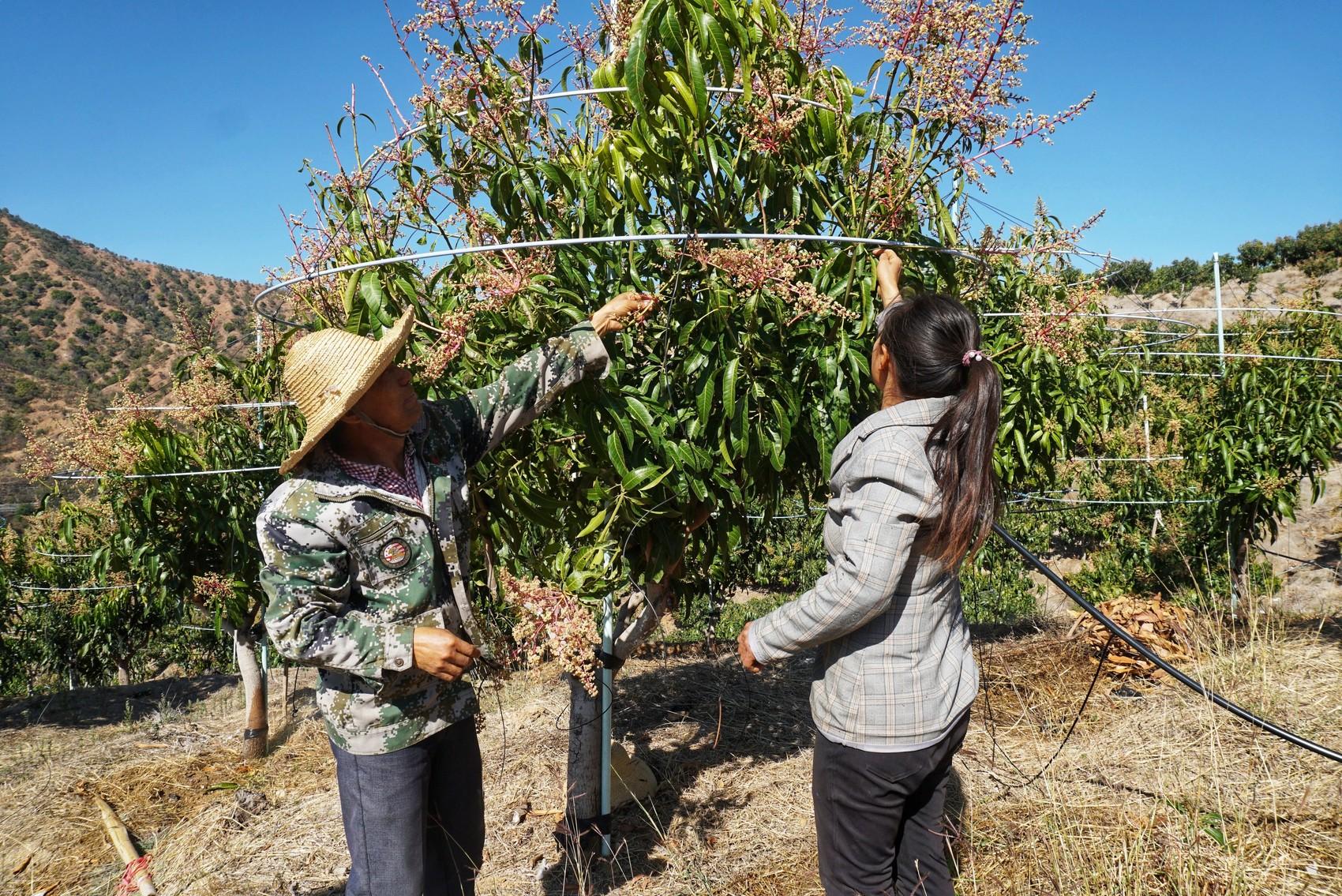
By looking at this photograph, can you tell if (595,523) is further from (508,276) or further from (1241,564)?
(1241,564)

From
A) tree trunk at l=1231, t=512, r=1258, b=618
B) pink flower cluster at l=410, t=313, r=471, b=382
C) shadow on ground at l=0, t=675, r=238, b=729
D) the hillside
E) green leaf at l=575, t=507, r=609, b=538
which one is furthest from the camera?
the hillside

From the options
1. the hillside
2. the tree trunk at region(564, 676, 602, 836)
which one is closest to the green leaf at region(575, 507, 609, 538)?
the tree trunk at region(564, 676, 602, 836)

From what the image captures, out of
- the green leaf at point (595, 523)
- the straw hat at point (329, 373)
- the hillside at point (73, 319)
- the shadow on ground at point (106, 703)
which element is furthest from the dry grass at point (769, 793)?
the hillside at point (73, 319)

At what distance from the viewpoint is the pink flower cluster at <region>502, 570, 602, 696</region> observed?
1.70 m

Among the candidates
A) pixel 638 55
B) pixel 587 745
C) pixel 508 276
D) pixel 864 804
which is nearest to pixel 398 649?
pixel 508 276

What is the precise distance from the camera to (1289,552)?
9.44 m

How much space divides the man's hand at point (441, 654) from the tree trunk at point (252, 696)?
4255 millimetres

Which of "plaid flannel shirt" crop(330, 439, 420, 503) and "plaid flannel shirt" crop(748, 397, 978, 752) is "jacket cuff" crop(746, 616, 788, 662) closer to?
"plaid flannel shirt" crop(748, 397, 978, 752)

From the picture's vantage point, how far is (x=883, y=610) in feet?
5.06

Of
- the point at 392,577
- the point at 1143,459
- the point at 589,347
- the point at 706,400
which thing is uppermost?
the point at 589,347

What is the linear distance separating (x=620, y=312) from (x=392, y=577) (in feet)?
2.50

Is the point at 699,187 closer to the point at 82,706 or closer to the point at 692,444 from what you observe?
the point at 692,444

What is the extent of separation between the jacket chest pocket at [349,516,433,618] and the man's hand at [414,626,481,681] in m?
0.13

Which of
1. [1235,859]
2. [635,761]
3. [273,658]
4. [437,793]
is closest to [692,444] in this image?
[437,793]
